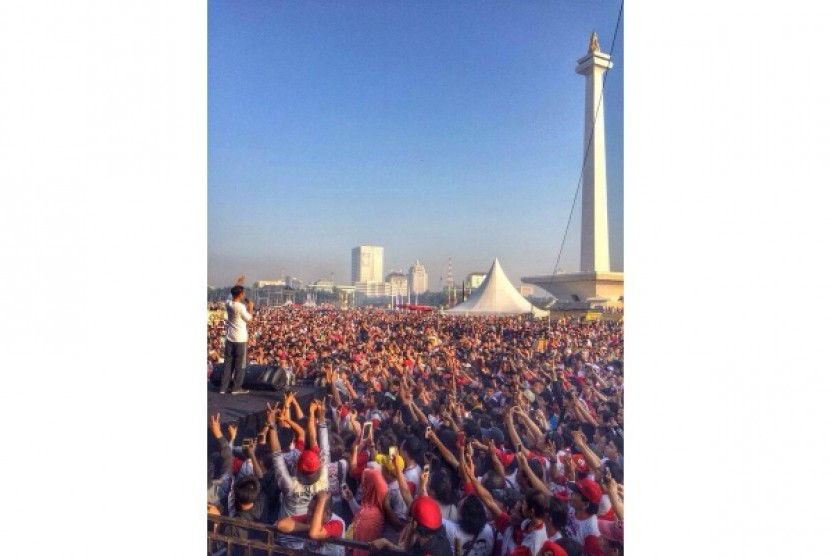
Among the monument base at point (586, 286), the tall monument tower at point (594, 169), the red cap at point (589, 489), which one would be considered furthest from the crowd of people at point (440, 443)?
the tall monument tower at point (594, 169)

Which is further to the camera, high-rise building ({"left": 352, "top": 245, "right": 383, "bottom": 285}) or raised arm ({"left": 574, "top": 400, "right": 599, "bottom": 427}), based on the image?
high-rise building ({"left": 352, "top": 245, "right": 383, "bottom": 285})

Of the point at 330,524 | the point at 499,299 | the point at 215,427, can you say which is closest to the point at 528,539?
the point at 330,524

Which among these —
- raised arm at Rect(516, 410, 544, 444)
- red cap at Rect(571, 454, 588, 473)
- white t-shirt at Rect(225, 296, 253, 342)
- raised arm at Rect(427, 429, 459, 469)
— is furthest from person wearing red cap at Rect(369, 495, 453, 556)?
white t-shirt at Rect(225, 296, 253, 342)

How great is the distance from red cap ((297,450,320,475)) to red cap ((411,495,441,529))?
1.76 ft

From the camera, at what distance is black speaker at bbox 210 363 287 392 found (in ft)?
10.6

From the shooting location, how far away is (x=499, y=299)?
9.82 ft

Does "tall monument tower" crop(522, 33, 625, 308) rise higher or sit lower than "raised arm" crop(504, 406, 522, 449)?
higher

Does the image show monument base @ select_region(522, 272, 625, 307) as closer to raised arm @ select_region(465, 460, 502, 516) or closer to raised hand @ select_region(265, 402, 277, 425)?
raised arm @ select_region(465, 460, 502, 516)

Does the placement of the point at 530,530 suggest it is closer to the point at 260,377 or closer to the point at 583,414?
the point at 583,414
